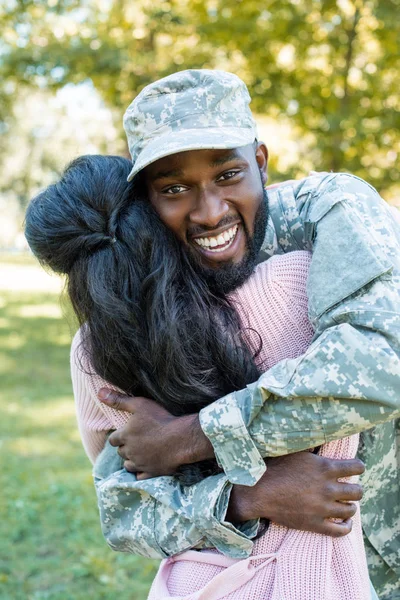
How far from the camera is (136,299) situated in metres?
→ 2.36

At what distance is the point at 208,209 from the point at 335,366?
815 mm

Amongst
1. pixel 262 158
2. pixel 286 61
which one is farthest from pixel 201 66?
pixel 262 158

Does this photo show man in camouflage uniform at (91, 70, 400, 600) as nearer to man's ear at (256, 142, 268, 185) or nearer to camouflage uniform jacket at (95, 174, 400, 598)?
camouflage uniform jacket at (95, 174, 400, 598)

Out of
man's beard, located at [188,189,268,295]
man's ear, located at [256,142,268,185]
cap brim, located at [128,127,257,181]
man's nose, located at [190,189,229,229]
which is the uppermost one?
cap brim, located at [128,127,257,181]

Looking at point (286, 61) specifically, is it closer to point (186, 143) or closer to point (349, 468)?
point (186, 143)

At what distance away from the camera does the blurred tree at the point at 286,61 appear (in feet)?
32.1

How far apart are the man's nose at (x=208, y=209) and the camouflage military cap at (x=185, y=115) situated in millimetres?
194

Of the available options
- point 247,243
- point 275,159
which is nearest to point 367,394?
point 247,243

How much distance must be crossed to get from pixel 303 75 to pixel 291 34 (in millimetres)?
584

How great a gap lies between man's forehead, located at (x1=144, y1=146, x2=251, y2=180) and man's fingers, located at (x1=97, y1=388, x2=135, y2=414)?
2.42ft

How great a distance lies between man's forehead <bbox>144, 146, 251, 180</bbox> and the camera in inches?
97.0

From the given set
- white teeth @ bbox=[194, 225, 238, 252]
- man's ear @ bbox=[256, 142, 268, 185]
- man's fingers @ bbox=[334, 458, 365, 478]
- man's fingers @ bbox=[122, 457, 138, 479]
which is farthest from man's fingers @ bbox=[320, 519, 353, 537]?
man's ear @ bbox=[256, 142, 268, 185]

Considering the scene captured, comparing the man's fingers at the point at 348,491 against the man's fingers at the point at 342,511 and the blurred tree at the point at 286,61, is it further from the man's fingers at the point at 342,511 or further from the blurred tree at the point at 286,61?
the blurred tree at the point at 286,61

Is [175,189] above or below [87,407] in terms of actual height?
above
